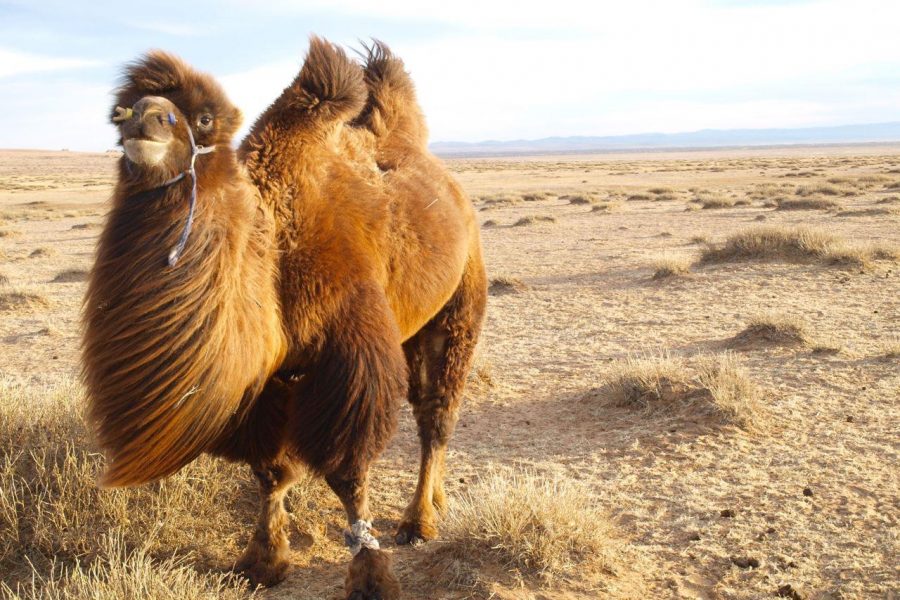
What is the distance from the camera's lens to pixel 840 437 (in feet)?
19.3

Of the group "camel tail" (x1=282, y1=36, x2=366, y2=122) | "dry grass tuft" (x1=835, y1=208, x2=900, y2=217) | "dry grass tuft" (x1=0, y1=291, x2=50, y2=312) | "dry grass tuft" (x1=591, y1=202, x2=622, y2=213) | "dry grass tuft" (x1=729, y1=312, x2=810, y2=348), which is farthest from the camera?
"dry grass tuft" (x1=591, y1=202, x2=622, y2=213)

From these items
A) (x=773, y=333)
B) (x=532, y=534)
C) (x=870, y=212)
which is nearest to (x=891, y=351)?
(x=773, y=333)

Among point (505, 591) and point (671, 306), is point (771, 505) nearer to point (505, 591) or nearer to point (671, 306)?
point (505, 591)

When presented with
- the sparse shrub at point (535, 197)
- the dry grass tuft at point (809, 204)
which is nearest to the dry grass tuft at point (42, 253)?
the dry grass tuft at point (809, 204)

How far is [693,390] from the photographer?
680cm

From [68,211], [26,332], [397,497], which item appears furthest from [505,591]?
[68,211]

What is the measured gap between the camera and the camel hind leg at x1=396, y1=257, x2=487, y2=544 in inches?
191

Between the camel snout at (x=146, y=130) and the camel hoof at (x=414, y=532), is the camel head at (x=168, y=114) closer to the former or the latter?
the camel snout at (x=146, y=130)

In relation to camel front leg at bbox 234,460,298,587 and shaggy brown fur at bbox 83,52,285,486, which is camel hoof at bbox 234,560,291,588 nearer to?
camel front leg at bbox 234,460,298,587

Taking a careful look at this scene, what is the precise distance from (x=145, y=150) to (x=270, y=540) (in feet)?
7.66

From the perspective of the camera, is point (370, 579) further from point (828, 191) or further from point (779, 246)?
point (828, 191)

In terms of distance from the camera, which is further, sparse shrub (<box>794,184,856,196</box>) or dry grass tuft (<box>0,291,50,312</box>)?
sparse shrub (<box>794,184,856,196</box>)

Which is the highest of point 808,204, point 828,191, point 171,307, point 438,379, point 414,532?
point 171,307

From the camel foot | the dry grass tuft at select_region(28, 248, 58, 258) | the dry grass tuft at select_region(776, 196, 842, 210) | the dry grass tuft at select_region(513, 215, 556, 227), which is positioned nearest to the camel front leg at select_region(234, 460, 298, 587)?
the camel foot
